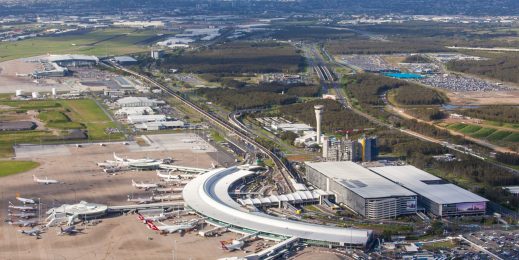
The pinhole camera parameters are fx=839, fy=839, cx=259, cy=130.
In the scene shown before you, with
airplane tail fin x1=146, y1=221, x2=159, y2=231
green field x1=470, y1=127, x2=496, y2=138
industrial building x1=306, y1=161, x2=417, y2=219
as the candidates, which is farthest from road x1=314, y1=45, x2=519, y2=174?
airplane tail fin x1=146, y1=221, x2=159, y2=231

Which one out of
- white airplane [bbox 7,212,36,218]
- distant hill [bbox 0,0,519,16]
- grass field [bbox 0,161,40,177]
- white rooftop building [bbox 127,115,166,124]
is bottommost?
distant hill [bbox 0,0,519,16]

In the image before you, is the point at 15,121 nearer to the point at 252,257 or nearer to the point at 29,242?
the point at 29,242

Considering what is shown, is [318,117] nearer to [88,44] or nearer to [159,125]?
[159,125]

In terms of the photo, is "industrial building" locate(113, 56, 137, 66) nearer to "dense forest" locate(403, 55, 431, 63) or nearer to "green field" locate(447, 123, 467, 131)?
"dense forest" locate(403, 55, 431, 63)

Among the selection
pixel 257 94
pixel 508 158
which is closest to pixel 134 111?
pixel 257 94

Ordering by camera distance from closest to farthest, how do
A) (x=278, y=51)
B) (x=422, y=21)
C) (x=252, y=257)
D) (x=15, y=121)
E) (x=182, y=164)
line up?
(x=252, y=257) < (x=182, y=164) < (x=15, y=121) < (x=278, y=51) < (x=422, y=21)

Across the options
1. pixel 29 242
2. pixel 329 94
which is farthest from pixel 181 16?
pixel 29 242
